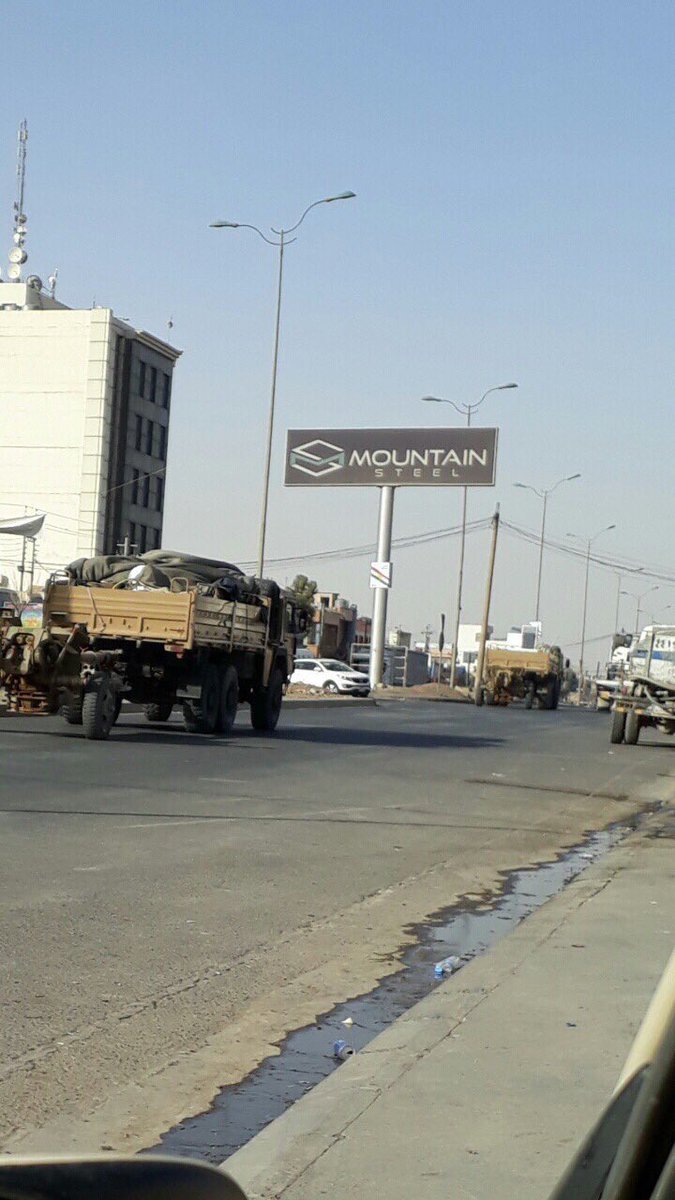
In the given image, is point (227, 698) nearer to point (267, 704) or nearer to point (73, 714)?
point (267, 704)

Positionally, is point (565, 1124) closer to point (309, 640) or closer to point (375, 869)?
point (375, 869)

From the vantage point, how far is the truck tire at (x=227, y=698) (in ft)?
77.3

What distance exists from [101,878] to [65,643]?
11.5 m

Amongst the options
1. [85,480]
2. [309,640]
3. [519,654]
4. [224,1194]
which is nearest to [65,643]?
[224,1194]

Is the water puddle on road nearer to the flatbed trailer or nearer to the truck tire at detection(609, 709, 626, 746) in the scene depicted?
the flatbed trailer

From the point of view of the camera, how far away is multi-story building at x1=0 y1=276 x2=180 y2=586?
89.1m

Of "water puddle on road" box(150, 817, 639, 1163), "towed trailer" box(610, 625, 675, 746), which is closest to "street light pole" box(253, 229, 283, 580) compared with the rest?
"towed trailer" box(610, 625, 675, 746)

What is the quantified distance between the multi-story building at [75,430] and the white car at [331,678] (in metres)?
28.9

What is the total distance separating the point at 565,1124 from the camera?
14.0ft

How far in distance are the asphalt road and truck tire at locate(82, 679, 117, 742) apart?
39 centimetres

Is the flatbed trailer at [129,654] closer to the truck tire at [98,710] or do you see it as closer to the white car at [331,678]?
the truck tire at [98,710]

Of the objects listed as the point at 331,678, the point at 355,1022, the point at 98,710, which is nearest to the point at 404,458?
the point at 331,678

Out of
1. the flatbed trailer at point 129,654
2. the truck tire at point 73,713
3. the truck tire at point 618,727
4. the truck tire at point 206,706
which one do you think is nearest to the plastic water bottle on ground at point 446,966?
the flatbed trailer at point 129,654

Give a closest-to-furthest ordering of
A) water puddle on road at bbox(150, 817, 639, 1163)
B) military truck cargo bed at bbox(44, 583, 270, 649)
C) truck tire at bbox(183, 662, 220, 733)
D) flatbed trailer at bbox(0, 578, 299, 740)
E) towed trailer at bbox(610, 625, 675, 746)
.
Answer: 1. water puddle on road at bbox(150, 817, 639, 1163)
2. flatbed trailer at bbox(0, 578, 299, 740)
3. military truck cargo bed at bbox(44, 583, 270, 649)
4. truck tire at bbox(183, 662, 220, 733)
5. towed trailer at bbox(610, 625, 675, 746)
